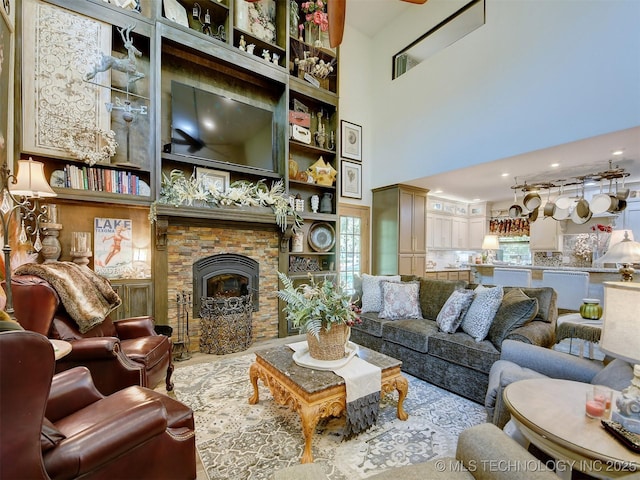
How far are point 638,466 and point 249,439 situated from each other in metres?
1.88

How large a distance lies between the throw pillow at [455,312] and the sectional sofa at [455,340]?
6cm

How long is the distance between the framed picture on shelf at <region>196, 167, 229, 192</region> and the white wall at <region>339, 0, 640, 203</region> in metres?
2.87

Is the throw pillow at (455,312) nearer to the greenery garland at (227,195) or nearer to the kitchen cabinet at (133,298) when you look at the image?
the greenery garland at (227,195)

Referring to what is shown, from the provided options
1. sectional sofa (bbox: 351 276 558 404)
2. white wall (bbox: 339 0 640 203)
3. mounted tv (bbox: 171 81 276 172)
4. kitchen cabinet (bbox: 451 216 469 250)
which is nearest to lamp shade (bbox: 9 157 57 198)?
mounted tv (bbox: 171 81 276 172)

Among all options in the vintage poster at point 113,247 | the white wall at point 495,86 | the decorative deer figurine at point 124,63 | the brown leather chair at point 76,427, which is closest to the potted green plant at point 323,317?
the brown leather chair at point 76,427

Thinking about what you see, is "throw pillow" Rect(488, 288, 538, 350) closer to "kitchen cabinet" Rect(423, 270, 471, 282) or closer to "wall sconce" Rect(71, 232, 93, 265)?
"kitchen cabinet" Rect(423, 270, 471, 282)

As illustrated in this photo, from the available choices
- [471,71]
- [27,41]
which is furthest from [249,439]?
[471,71]

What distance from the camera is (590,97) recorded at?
3.21 metres

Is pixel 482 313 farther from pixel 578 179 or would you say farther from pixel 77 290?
pixel 578 179

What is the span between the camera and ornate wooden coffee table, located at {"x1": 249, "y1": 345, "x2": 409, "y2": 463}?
1679 mm

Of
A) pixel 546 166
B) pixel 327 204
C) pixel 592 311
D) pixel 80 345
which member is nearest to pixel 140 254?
pixel 80 345

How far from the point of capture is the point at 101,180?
9.81 feet

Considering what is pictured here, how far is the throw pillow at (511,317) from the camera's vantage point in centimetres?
239

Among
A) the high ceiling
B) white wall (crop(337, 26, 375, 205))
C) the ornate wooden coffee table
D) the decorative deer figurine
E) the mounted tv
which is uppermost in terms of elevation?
white wall (crop(337, 26, 375, 205))
